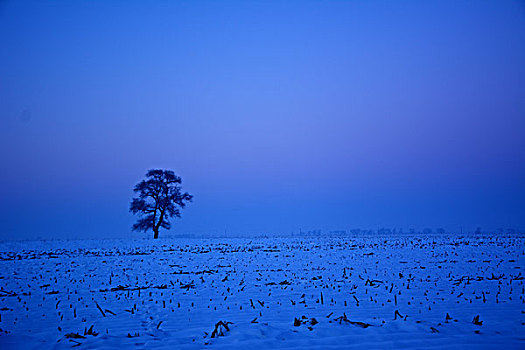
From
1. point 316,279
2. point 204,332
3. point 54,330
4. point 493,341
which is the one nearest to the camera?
point 493,341

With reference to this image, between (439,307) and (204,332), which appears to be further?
(439,307)

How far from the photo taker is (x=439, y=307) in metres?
8.20

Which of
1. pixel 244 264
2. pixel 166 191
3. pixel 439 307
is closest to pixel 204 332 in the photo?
pixel 439 307

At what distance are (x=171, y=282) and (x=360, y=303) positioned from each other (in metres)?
7.26

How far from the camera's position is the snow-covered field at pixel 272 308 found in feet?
20.0

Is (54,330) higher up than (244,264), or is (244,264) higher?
(244,264)

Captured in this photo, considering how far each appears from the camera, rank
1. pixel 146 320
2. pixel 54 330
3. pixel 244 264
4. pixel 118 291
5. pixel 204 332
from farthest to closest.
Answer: pixel 244 264 < pixel 118 291 < pixel 146 320 < pixel 54 330 < pixel 204 332

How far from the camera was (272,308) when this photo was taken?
8609 mm

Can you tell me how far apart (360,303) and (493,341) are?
3.46 meters

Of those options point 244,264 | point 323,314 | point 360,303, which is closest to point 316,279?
point 360,303

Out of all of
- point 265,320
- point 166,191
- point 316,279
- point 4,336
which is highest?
point 166,191

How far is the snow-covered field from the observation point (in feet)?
20.0

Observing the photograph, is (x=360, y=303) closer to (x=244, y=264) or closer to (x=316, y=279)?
(x=316, y=279)

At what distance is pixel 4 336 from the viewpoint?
675 centimetres
